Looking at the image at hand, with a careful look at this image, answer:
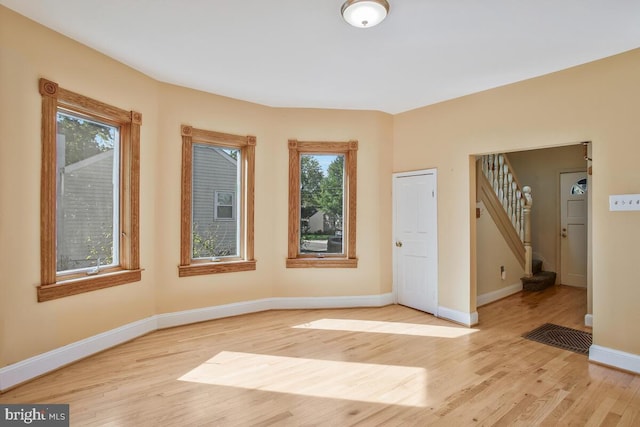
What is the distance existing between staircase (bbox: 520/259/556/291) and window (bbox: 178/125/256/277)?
177 inches

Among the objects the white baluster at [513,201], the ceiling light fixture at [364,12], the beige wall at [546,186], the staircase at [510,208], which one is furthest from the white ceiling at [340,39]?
the beige wall at [546,186]

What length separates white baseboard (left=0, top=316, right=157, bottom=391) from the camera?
2.55 meters

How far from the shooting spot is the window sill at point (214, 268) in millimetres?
4027

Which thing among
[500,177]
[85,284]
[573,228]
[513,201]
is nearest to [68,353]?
[85,284]

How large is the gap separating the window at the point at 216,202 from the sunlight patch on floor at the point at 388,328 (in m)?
1.24

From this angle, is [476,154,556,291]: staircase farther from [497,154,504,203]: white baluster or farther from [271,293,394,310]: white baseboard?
[271,293,394,310]: white baseboard

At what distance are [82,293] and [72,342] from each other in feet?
1.40

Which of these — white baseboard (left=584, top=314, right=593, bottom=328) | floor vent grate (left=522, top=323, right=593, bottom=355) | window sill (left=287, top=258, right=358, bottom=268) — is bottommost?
floor vent grate (left=522, top=323, right=593, bottom=355)

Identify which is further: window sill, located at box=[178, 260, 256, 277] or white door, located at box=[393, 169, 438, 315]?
white door, located at box=[393, 169, 438, 315]

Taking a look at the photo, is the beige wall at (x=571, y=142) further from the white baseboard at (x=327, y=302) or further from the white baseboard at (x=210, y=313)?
the white baseboard at (x=210, y=313)

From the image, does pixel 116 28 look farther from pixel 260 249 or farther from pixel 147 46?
pixel 260 249

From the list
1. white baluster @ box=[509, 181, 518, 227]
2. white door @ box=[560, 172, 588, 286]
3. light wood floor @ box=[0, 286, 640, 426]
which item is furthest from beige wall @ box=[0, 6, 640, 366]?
white door @ box=[560, 172, 588, 286]

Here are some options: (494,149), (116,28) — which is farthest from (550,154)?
(116,28)

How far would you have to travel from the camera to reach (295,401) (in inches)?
94.2
